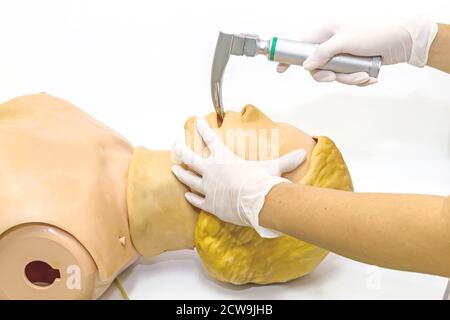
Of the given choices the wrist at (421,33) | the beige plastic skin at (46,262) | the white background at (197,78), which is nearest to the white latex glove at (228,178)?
the beige plastic skin at (46,262)

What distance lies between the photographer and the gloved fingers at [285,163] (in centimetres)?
143

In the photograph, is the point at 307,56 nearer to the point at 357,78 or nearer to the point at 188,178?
the point at 357,78

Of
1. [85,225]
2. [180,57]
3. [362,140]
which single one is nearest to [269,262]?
[85,225]

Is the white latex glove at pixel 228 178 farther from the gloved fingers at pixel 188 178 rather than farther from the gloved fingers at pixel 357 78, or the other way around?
the gloved fingers at pixel 357 78

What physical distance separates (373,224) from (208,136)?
48 cm

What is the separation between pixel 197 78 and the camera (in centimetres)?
230

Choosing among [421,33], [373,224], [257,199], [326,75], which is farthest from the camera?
[421,33]

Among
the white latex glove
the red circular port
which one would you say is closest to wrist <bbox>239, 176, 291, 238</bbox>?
the white latex glove

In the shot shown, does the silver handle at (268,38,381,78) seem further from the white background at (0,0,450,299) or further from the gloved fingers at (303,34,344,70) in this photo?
the white background at (0,0,450,299)

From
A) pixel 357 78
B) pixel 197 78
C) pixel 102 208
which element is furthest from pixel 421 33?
pixel 102 208

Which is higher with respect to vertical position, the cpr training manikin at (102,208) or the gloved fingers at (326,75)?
the gloved fingers at (326,75)

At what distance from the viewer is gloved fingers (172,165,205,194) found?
1.45 metres

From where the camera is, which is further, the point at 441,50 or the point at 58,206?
the point at 441,50

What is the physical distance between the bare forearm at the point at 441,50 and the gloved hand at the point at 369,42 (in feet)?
0.08
